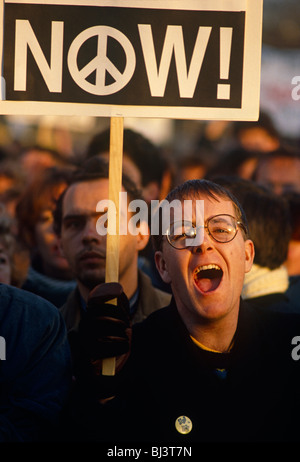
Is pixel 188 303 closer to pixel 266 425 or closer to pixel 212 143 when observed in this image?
pixel 266 425

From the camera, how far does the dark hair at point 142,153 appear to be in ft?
14.2

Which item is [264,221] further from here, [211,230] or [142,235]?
[211,230]

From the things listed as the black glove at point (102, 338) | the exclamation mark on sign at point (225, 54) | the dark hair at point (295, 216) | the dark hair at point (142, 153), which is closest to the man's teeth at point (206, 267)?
the black glove at point (102, 338)

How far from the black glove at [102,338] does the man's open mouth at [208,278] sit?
0.88 feet

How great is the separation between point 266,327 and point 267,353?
103 millimetres

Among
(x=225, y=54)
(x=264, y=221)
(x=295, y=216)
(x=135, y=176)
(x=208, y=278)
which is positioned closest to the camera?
(x=208, y=278)

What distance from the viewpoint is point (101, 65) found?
261 centimetres

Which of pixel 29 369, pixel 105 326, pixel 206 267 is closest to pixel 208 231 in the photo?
pixel 206 267

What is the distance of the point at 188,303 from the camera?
241 cm

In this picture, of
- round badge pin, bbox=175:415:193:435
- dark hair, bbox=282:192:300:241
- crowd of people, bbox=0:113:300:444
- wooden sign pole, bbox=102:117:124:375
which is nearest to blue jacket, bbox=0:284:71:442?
crowd of people, bbox=0:113:300:444

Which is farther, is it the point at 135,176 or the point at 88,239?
the point at 135,176

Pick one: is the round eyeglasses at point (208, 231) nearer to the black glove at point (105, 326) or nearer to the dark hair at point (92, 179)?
the black glove at point (105, 326)

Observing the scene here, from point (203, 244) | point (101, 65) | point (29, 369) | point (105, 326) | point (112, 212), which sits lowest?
point (29, 369)

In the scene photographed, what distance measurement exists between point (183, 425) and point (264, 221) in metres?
1.24
